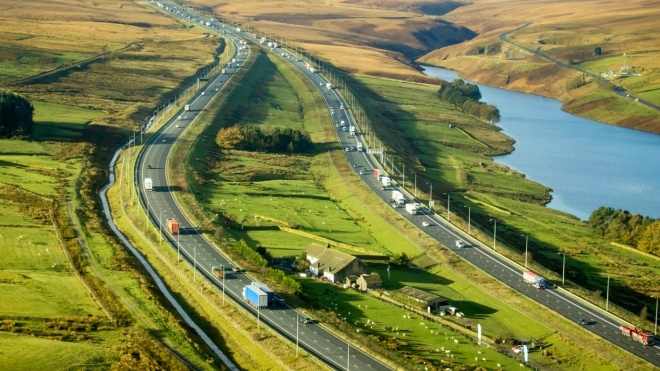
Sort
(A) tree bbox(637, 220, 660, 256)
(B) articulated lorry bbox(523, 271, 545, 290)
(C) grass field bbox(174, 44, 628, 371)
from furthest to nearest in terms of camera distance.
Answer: (A) tree bbox(637, 220, 660, 256) → (B) articulated lorry bbox(523, 271, 545, 290) → (C) grass field bbox(174, 44, 628, 371)

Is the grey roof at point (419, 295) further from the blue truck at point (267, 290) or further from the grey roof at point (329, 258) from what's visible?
the blue truck at point (267, 290)

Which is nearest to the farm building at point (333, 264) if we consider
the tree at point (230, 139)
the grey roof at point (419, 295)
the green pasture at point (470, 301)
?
the green pasture at point (470, 301)

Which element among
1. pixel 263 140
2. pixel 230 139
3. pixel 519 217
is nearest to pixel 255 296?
pixel 519 217

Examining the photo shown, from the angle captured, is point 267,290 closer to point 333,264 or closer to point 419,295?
point 333,264

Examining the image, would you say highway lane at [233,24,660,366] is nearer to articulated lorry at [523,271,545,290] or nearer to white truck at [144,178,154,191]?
articulated lorry at [523,271,545,290]

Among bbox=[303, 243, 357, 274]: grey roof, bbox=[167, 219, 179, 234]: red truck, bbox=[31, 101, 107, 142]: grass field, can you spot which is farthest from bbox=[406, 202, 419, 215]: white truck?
bbox=[31, 101, 107, 142]: grass field

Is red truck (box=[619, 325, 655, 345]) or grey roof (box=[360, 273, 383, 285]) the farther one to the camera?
grey roof (box=[360, 273, 383, 285])
